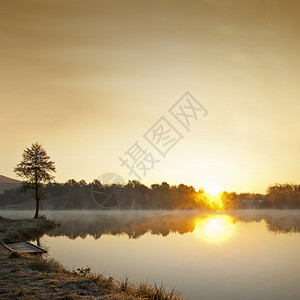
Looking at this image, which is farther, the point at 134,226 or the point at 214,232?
the point at 134,226

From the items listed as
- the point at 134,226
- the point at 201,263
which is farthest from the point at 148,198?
the point at 201,263

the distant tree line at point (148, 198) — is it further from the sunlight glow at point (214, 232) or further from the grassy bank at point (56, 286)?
the grassy bank at point (56, 286)

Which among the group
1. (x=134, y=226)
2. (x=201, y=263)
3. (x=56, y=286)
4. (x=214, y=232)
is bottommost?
(x=214, y=232)

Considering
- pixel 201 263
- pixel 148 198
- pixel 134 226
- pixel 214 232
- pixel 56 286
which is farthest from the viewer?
pixel 148 198

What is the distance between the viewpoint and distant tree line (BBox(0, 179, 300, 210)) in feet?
449

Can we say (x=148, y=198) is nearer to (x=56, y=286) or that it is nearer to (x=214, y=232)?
(x=214, y=232)

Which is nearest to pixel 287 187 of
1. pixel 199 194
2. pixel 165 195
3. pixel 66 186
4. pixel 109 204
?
pixel 199 194

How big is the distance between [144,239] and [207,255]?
11.5 metres

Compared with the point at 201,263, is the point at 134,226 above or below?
below

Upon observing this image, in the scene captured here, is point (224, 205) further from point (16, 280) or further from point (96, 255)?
point (16, 280)

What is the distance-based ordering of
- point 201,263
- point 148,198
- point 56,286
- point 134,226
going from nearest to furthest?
point 56,286, point 201,263, point 134,226, point 148,198

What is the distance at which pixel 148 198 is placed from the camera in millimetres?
154375

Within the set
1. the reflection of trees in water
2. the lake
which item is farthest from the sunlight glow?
the lake

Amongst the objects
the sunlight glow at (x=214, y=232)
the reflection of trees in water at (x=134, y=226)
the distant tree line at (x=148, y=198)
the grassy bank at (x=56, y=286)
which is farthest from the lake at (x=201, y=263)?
the distant tree line at (x=148, y=198)
